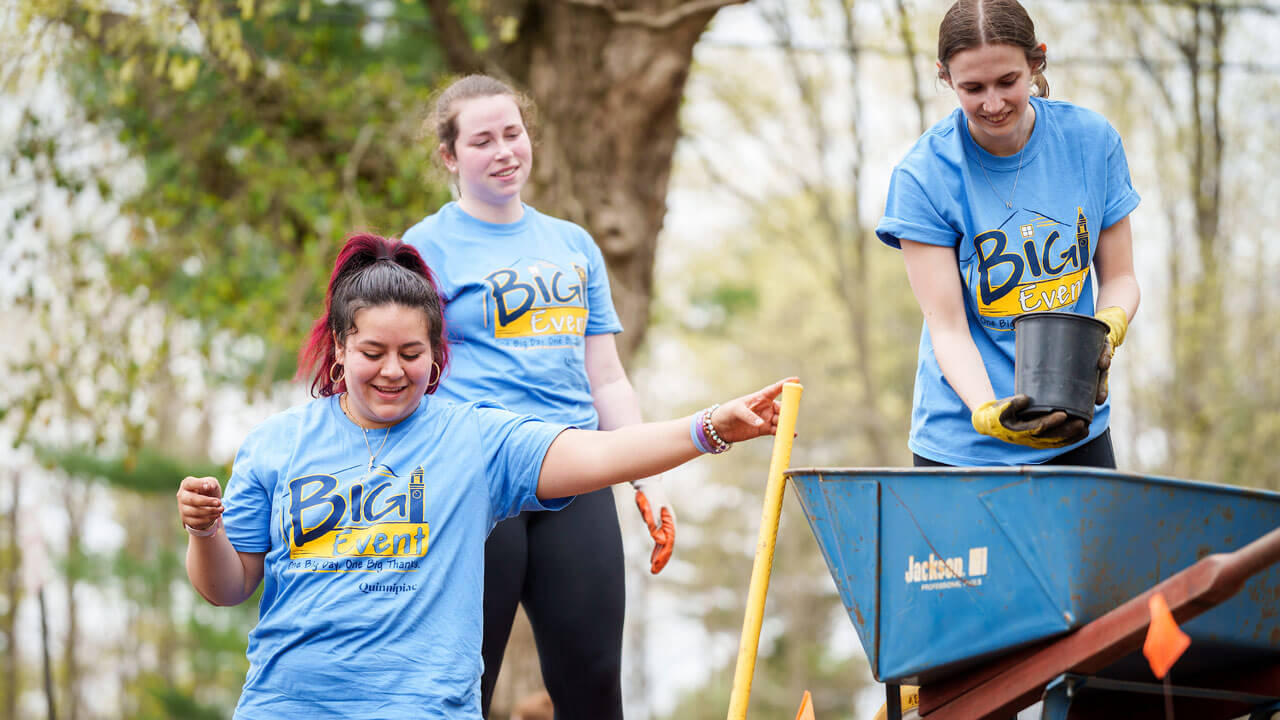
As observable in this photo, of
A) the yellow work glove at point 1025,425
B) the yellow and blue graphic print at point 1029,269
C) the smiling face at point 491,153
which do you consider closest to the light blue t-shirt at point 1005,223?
the yellow and blue graphic print at point 1029,269

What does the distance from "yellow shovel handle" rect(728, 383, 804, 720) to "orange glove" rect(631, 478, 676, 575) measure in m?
0.48

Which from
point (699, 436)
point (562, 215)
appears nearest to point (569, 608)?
point (699, 436)

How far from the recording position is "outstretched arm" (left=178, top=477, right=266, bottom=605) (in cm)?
197

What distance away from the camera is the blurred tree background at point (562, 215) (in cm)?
549

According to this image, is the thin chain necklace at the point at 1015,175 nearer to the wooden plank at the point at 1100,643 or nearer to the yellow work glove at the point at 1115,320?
the yellow work glove at the point at 1115,320

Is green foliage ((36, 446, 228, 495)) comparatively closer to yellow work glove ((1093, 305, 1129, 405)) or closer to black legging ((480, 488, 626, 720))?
black legging ((480, 488, 626, 720))

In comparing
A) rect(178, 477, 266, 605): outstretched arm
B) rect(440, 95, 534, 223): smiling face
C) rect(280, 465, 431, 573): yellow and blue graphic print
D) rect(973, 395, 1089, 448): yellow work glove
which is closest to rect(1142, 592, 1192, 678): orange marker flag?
rect(973, 395, 1089, 448): yellow work glove

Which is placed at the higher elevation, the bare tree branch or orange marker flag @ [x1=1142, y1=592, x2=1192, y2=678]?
the bare tree branch

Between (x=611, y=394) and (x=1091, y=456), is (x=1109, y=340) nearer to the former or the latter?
(x=1091, y=456)

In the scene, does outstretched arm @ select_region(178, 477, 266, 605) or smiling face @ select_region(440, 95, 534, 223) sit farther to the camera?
smiling face @ select_region(440, 95, 534, 223)

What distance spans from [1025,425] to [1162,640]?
0.51m

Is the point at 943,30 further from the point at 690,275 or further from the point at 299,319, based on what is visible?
the point at 690,275

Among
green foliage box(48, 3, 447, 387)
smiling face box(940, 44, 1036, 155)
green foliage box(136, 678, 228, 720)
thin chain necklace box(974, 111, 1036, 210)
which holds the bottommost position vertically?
green foliage box(136, 678, 228, 720)

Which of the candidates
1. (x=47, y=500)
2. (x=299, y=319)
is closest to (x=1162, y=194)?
(x=299, y=319)
